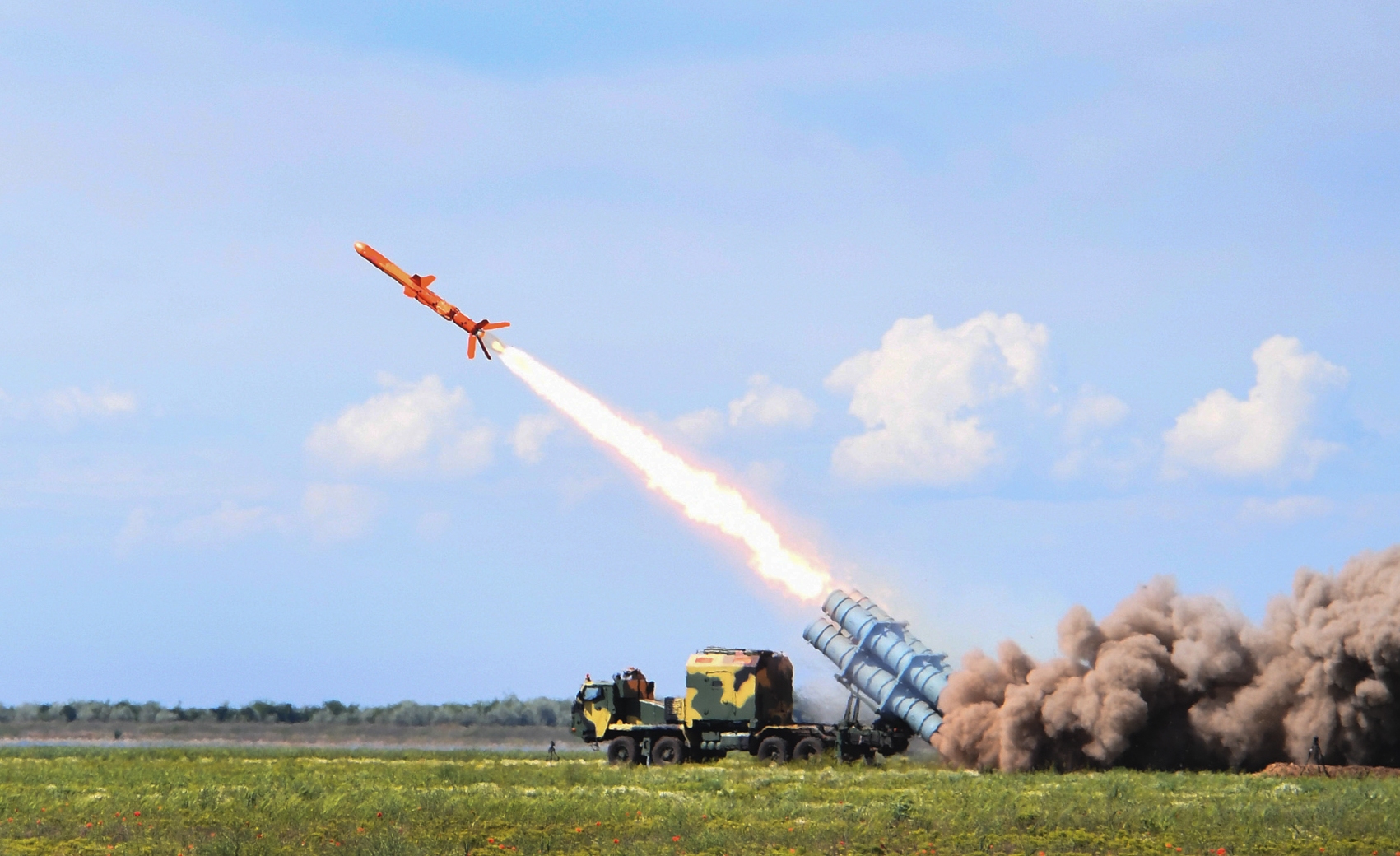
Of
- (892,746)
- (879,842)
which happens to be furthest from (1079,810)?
(892,746)

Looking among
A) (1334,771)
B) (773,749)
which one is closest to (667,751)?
(773,749)

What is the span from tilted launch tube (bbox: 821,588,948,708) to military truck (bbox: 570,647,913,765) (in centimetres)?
144

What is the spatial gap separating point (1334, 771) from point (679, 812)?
19.7 m

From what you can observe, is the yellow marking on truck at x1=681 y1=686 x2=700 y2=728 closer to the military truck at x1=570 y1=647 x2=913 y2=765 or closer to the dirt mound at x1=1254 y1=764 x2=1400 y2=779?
the military truck at x1=570 y1=647 x2=913 y2=765

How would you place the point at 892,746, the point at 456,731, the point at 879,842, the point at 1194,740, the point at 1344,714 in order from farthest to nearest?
the point at 456,731 → the point at 892,746 → the point at 1194,740 → the point at 1344,714 → the point at 879,842

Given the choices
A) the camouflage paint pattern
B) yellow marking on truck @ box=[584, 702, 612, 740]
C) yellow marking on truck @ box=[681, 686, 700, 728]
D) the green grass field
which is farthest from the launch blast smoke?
yellow marking on truck @ box=[584, 702, 612, 740]

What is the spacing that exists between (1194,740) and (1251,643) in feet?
10.4

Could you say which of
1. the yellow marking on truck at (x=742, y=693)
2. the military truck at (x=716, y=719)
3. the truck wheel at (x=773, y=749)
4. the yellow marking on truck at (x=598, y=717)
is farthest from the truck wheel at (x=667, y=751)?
the truck wheel at (x=773, y=749)

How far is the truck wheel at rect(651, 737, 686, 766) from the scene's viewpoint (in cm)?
4688

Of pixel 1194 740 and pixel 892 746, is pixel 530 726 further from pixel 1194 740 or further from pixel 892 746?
pixel 1194 740

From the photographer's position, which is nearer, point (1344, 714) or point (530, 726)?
point (1344, 714)

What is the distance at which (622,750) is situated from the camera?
48.0m

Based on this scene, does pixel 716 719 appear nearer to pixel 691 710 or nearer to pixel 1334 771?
pixel 691 710

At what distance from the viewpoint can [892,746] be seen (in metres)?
45.2
